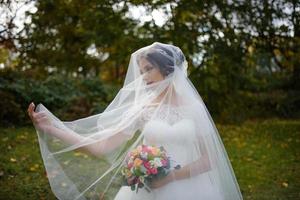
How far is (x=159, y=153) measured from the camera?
10.7ft

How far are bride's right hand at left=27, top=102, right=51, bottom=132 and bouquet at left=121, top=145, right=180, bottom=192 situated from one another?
670mm

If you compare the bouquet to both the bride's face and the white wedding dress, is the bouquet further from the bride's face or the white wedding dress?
the bride's face

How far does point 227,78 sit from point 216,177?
19.7 ft

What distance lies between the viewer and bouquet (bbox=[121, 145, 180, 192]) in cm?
319

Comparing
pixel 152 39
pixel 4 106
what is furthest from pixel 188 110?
pixel 4 106

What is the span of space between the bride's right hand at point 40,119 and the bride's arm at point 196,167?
0.99 metres

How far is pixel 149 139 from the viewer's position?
3.45m

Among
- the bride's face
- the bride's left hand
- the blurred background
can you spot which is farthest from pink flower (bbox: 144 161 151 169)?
the blurred background

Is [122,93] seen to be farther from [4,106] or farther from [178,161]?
[4,106]

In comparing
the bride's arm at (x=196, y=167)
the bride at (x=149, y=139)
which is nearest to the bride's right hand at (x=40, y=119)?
the bride at (x=149, y=139)

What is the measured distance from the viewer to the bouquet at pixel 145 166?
3.19 m

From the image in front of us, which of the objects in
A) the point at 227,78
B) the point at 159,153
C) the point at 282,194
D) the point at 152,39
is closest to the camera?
the point at 159,153

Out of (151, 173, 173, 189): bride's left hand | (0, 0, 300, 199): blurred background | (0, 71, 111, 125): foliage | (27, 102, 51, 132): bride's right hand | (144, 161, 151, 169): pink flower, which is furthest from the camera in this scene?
(0, 71, 111, 125): foliage

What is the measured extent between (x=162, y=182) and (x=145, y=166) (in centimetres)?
24
